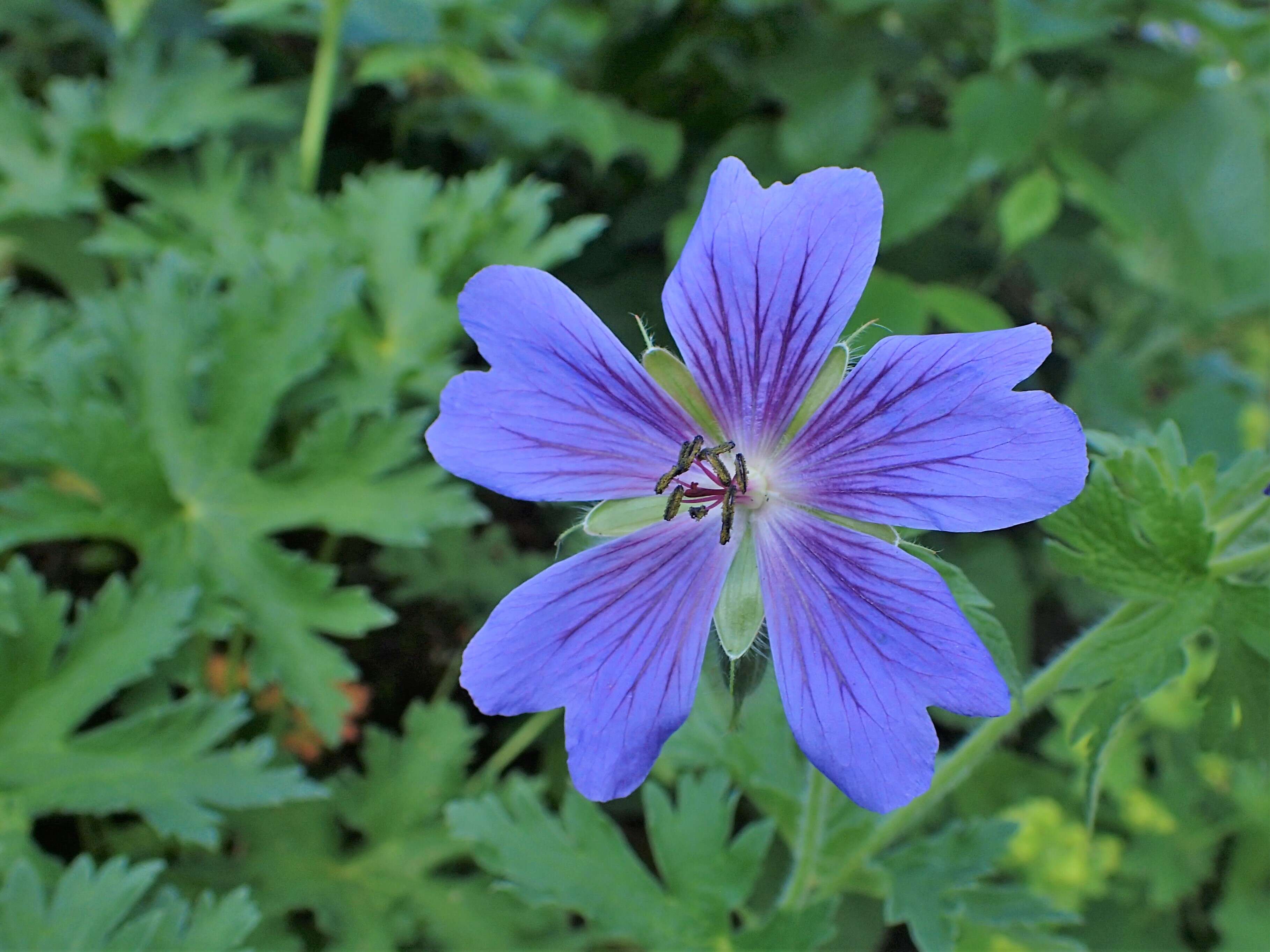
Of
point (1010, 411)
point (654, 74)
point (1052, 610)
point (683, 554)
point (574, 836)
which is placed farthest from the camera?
point (1052, 610)

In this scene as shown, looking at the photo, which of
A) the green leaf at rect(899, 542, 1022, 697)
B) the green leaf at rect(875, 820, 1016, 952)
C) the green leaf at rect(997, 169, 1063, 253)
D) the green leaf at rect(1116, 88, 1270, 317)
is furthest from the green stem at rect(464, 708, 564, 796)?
the green leaf at rect(1116, 88, 1270, 317)

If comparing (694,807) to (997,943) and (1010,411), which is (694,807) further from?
(1010,411)

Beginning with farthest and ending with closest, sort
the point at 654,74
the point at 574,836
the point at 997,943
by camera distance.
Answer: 1. the point at 654,74
2. the point at 997,943
3. the point at 574,836

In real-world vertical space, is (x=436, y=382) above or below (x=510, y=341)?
below

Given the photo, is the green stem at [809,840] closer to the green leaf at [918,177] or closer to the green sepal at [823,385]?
the green sepal at [823,385]

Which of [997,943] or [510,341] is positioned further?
[997,943]

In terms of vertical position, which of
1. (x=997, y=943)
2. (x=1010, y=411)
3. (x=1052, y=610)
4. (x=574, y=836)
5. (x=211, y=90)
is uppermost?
(x=1010, y=411)

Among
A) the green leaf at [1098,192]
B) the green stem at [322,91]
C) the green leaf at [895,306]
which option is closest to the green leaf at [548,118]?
the green stem at [322,91]

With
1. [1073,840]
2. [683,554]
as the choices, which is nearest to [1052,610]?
[1073,840]

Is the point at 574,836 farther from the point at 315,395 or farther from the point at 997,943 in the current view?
the point at 315,395
